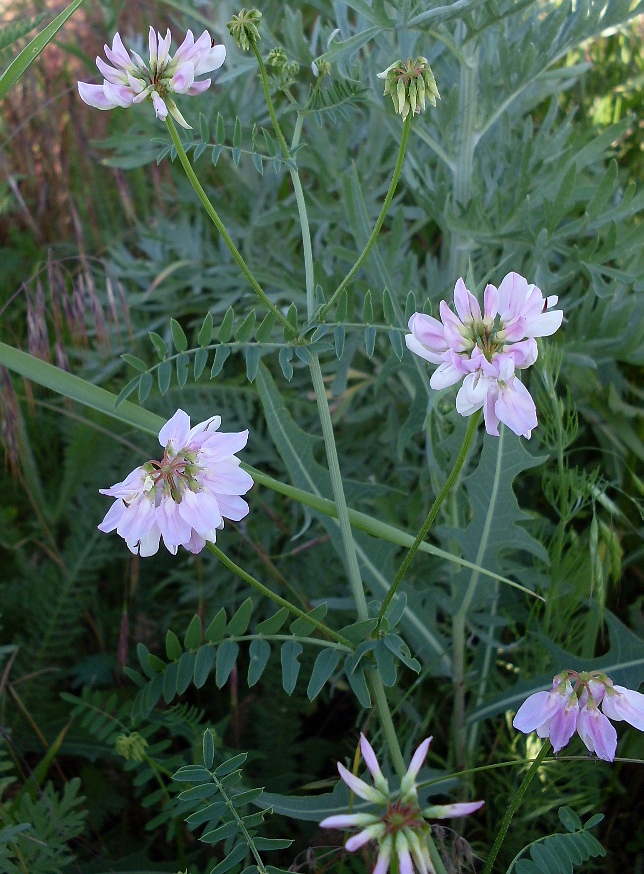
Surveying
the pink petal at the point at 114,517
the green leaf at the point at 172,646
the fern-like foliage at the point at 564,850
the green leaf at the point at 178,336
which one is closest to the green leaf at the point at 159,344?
the green leaf at the point at 178,336

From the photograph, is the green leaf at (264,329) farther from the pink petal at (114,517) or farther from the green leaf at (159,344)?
the pink petal at (114,517)

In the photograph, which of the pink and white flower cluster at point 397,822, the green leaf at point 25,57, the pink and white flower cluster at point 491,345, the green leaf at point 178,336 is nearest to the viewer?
the pink and white flower cluster at point 397,822

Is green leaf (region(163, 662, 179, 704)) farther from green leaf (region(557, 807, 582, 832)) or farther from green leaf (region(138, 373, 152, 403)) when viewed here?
green leaf (region(557, 807, 582, 832))

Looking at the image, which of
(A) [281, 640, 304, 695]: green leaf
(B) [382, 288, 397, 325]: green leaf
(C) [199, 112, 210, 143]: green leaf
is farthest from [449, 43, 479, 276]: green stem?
(A) [281, 640, 304, 695]: green leaf

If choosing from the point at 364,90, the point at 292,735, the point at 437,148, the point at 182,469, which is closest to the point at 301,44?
the point at 437,148

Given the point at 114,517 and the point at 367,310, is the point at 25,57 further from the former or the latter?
the point at 114,517

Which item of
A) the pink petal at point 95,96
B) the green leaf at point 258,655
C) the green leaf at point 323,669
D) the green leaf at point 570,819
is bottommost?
the green leaf at point 570,819

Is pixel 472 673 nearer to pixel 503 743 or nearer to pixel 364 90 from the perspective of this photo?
pixel 503 743
